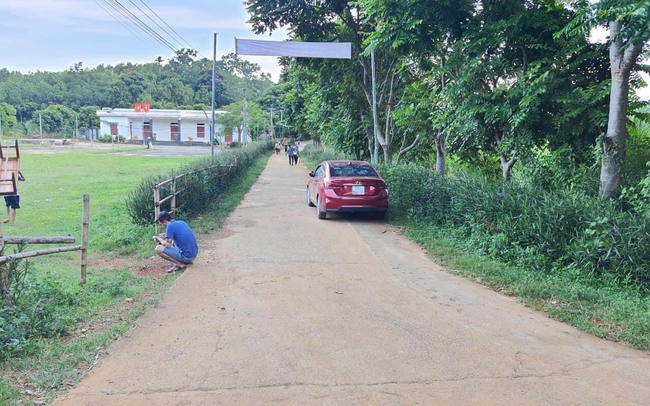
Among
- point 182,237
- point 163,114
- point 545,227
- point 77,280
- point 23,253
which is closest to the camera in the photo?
point 23,253

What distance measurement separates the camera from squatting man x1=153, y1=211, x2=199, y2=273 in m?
7.67

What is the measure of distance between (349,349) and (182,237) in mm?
4024

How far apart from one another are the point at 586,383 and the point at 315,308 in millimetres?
2837

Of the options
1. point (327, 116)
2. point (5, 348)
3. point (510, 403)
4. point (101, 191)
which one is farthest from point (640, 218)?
point (327, 116)

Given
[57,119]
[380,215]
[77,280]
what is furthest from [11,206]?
[57,119]

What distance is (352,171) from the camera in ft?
40.9

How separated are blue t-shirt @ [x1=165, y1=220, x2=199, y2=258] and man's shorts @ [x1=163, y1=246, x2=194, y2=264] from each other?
49 mm

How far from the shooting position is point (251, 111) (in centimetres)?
6125

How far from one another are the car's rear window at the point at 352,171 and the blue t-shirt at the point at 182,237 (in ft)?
16.5

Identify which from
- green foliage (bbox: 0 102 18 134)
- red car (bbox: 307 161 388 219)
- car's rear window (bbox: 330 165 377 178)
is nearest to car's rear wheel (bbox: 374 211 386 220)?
red car (bbox: 307 161 388 219)

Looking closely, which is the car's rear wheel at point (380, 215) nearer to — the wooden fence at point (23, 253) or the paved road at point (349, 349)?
the paved road at point (349, 349)

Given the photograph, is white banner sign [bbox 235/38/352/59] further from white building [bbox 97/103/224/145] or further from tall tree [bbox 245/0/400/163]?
white building [bbox 97/103/224/145]

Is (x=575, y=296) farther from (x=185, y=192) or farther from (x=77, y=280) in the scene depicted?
(x=185, y=192)

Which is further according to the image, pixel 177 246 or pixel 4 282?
pixel 177 246
